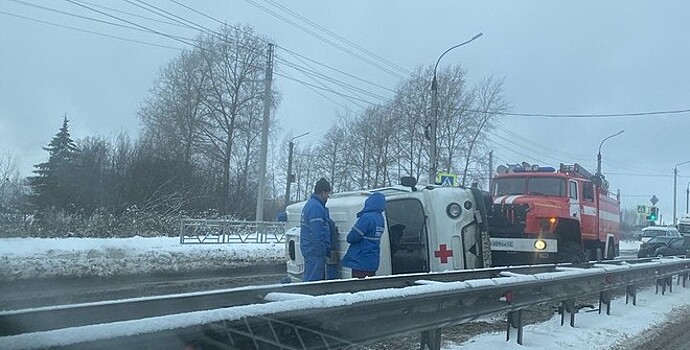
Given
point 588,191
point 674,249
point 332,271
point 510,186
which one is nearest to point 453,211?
point 332,271

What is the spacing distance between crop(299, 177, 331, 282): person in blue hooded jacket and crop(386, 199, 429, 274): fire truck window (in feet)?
3.61

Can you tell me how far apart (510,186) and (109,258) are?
9.93 meters

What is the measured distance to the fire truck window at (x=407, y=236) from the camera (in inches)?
342

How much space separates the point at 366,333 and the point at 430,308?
968mm

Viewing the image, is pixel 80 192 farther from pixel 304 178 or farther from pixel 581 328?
pixel 304 178

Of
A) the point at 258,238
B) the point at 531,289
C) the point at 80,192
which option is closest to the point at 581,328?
the point at 531,289

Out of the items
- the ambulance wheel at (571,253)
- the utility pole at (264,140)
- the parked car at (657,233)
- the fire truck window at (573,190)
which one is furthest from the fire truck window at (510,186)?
the parked car at (657,233)

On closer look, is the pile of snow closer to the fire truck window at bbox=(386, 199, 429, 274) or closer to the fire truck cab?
the fire truck cab

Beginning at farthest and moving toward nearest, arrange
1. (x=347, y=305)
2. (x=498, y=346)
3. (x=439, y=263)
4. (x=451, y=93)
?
(x=451, y=93)
(x=439, y=263)
(x=498, y=346)
(x=347, y=305)

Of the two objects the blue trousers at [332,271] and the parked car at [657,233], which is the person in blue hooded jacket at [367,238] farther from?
the parked car at [657,233]

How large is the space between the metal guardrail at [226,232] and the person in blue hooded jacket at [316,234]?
1541cm

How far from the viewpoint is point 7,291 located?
11422 millimetres

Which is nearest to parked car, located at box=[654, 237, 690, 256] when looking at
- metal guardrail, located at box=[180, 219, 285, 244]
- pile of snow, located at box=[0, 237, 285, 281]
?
metal guardrail, located at box=[180, 219, 285, 244]

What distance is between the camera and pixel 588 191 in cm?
1681
